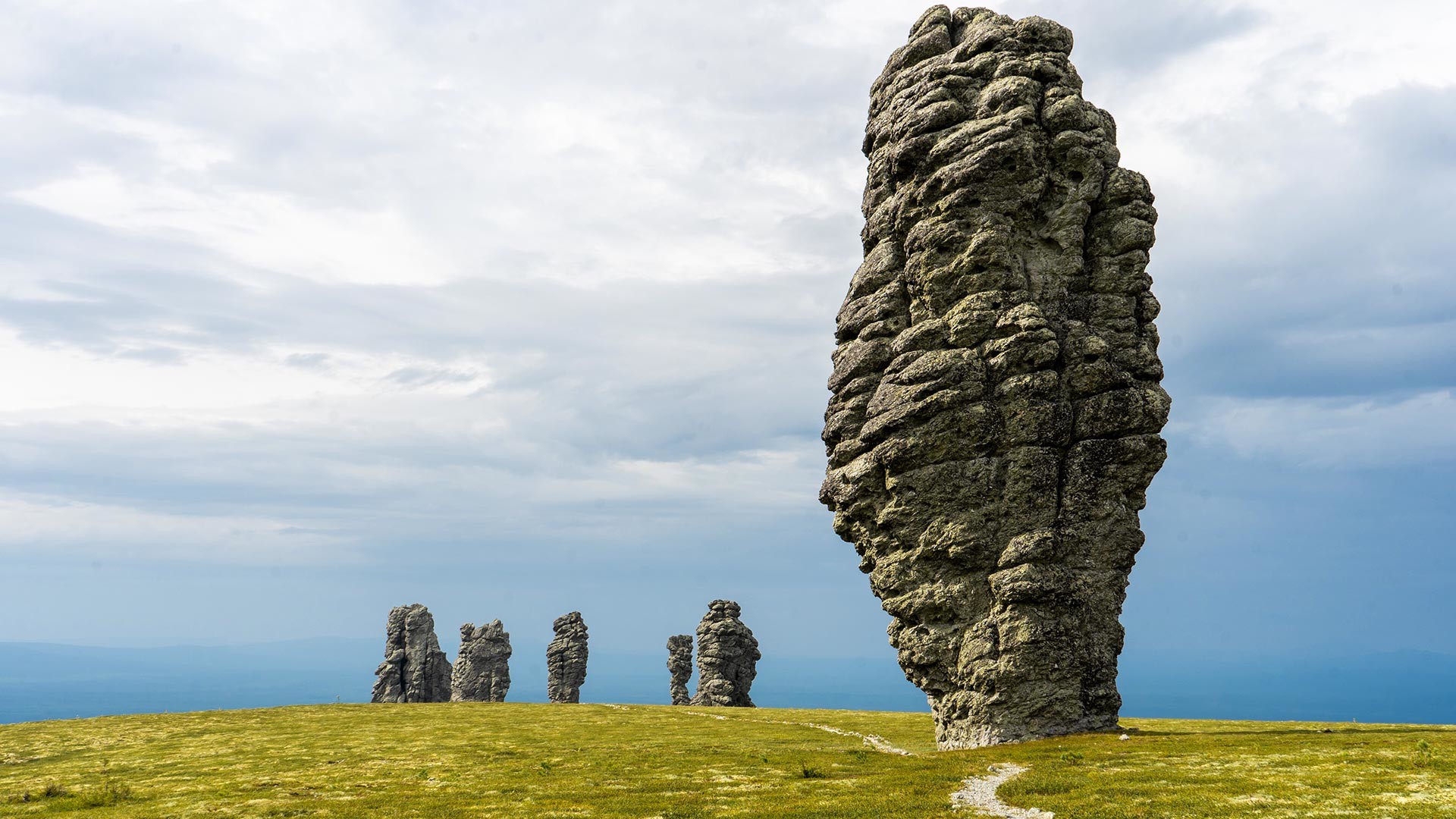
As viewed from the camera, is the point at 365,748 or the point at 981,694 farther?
the point at 365,748

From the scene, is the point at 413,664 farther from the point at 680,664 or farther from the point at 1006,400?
the point at 1006,400

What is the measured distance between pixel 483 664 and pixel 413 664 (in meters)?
10.8

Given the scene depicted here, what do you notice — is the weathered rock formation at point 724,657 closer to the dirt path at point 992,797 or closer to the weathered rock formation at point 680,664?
the weathered rock formation at point 680,664

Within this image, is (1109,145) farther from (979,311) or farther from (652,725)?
(652,725)

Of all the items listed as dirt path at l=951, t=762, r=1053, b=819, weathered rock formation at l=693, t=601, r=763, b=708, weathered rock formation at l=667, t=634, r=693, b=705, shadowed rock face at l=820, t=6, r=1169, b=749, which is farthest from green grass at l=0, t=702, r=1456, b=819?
weathered rock formation at l=667, t=634, r=693, b=705

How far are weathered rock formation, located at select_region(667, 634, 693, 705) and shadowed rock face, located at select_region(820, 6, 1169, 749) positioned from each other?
79329mm

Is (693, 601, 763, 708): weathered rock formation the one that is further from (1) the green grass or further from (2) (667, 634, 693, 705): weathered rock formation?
(1) the green grass

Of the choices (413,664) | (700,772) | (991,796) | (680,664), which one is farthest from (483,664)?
(991,796)

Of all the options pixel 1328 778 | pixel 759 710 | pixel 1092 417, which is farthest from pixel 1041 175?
pixel 759 710

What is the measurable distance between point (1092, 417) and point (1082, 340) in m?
4.77

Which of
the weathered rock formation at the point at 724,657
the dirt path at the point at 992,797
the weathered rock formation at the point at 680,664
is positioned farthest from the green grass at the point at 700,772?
the weathered rock formation at the point at 680,664

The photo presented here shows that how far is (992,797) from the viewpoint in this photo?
33.2m

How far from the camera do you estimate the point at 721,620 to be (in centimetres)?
11994

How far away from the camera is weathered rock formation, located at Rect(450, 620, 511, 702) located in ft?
450
